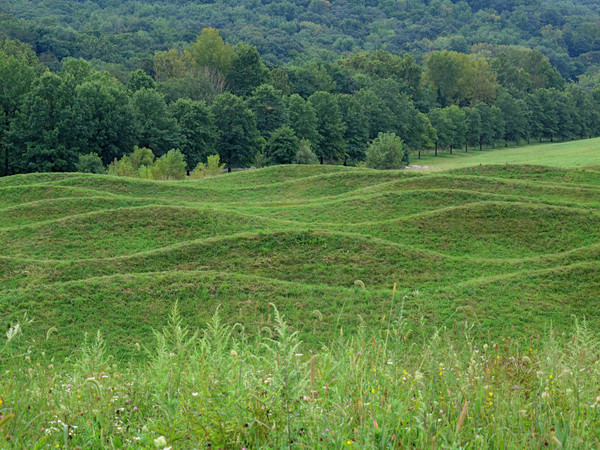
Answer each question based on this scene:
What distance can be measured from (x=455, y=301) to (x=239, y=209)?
14611 mm

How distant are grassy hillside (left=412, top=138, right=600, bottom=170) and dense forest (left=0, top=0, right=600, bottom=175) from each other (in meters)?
3.68

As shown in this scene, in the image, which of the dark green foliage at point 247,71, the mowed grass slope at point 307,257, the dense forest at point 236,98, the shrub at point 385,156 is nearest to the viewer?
the mowed grass slope at point 307,257

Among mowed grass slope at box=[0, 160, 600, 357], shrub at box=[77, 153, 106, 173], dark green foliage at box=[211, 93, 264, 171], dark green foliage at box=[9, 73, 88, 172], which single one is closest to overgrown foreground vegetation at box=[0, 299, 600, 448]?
mowed grass slope at box=[0, 160, 600, 357]

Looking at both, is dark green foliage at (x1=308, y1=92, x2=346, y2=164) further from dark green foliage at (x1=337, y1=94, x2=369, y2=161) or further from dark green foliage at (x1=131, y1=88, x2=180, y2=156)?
dark green foliage at (x1=131, y1=88, x2=180, y2=156)

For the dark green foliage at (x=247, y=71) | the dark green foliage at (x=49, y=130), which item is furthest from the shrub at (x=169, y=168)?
the dark green foliage at (x=247, y=71)

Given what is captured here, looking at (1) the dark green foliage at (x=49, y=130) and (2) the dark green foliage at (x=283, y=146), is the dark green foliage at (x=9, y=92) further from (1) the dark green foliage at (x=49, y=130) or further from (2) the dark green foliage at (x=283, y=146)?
(2) the dark green foliage at (x=283, y=146)

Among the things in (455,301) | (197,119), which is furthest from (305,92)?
(455,301)

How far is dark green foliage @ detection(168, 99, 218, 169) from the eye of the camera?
214 ft

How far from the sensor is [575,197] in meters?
30.8

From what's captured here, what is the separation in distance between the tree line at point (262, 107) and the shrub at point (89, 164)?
336 cm

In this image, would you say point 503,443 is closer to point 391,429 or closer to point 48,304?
point 391,429

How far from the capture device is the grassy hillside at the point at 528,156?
61094 mm

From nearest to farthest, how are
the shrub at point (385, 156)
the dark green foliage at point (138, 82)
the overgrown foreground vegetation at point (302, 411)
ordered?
the overgrown foreground vegetation at point (302, 411) < the shrub at point (385, 156) < the dark green foliage at point (138, 82)

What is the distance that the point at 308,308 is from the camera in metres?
17.0
